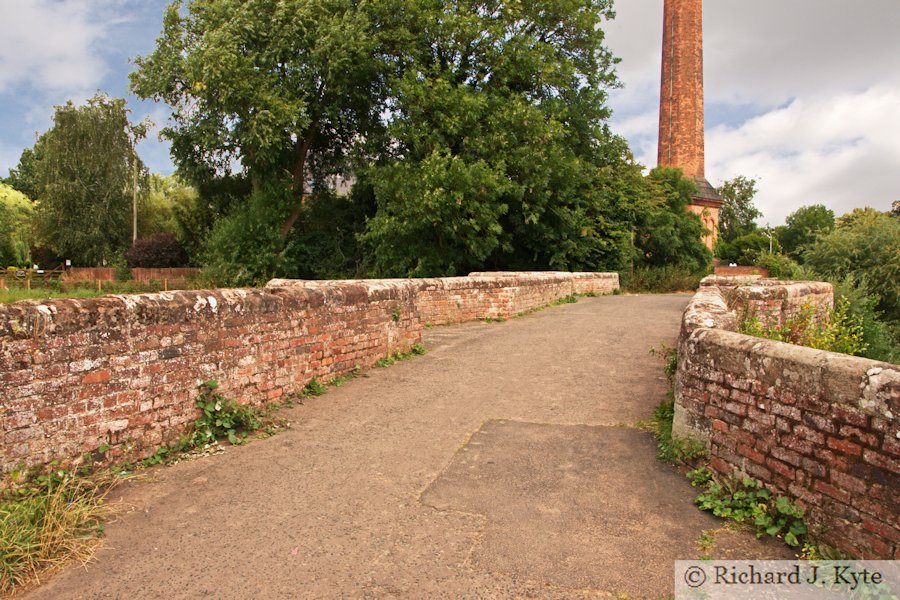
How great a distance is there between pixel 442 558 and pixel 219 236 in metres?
23.7

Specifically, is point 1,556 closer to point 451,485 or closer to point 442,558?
point 442,558

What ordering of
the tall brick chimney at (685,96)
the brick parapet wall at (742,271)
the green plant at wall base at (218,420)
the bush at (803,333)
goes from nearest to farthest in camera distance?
the green plant at wall base at (218,420)
the bush at (803,333)
the brick parapet wall at (742,271)
the tall brick chimney at (685,96)

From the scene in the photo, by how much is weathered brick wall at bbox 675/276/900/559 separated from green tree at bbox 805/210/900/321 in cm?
1638

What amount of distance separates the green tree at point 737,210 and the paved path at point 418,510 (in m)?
71.3

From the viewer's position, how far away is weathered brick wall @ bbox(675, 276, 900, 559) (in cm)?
282

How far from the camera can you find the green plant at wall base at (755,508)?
10.7 ft

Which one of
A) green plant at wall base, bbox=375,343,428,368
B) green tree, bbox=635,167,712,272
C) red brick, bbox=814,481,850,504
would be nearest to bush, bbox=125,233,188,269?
green tree, bbox=635,167,712,272

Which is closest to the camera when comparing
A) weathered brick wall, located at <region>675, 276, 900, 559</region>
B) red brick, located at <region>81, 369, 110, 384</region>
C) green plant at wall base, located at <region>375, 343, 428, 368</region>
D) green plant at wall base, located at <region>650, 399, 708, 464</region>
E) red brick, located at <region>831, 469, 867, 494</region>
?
weathered brick wall, located at <region>675, 276, 900, 559</region>

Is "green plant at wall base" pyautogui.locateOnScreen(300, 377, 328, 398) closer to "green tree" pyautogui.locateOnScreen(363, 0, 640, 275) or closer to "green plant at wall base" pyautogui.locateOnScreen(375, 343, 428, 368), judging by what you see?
"green plant at wall base" pyautogui.locateOnScreen(375, 343, 428, 368)

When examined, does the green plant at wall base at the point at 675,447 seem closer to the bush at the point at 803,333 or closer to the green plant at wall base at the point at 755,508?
the green plant at wall base at the point at 755,508

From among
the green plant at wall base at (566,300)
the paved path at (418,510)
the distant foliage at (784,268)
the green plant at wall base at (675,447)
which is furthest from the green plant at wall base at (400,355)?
the distant foliage at (784,268)

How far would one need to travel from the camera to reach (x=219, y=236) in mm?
24297

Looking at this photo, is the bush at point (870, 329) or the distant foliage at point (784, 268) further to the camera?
the distant foliage at point (784, 268)

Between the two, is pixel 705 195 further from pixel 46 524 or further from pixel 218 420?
pixel 46 524
